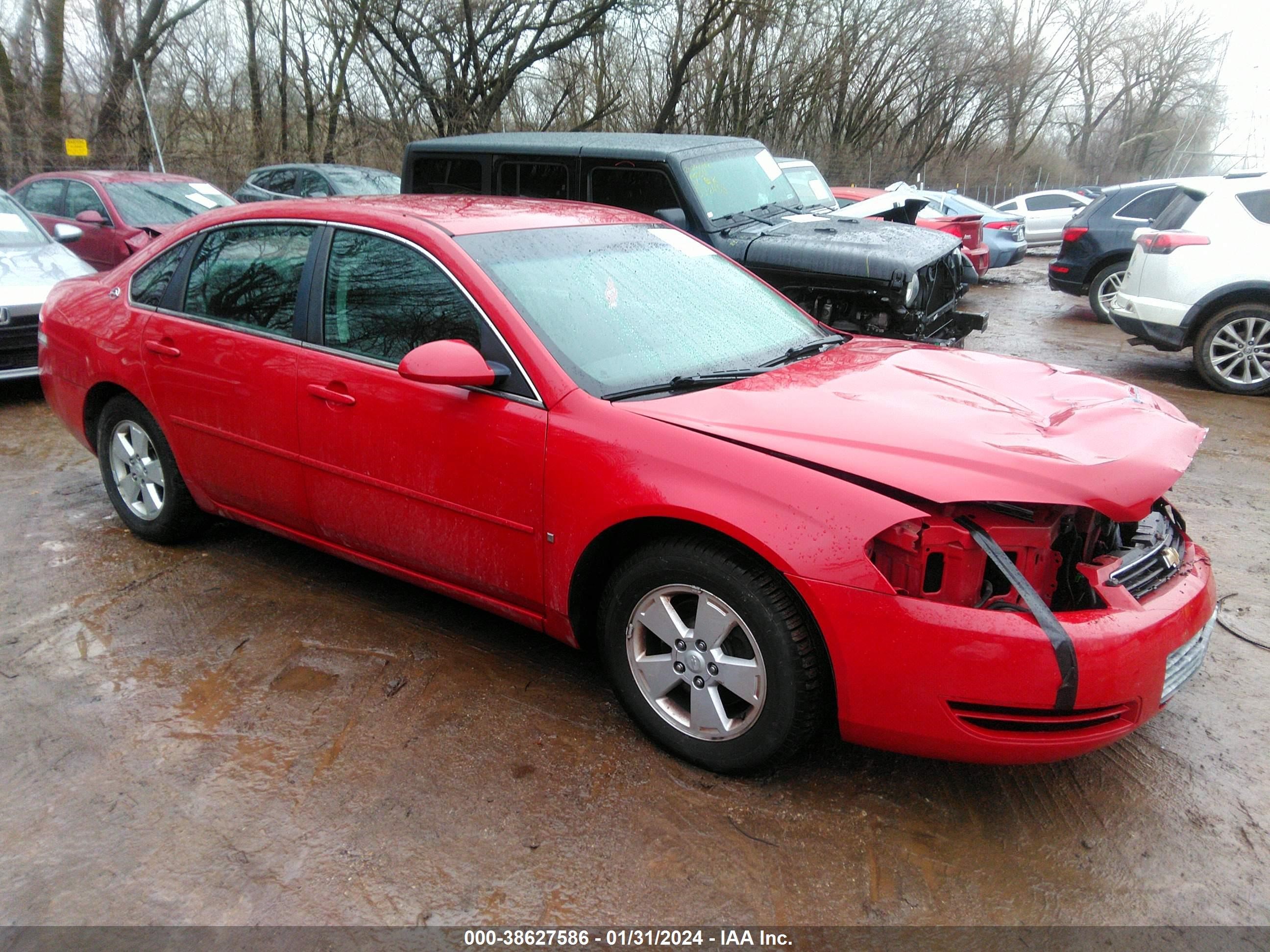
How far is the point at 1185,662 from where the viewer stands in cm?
281

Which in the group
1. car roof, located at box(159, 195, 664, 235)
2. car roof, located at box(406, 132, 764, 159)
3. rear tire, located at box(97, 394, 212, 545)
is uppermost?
Answer: car roof, located at box(406, 132, 764, 159)

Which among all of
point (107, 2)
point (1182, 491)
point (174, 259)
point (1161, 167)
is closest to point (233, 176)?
point (107, 2)

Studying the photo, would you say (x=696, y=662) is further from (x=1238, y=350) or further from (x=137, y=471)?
(x=1238, y=350)

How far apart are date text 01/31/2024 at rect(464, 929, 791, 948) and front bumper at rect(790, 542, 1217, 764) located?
0.61 m

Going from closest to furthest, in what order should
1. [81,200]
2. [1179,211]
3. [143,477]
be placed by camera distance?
[143,477] < [1179,211] < [81,200]

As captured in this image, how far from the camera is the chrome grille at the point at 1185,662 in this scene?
8.94 feet

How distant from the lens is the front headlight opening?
634 centimetres

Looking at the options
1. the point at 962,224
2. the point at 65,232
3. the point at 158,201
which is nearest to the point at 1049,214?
the point at 962,224

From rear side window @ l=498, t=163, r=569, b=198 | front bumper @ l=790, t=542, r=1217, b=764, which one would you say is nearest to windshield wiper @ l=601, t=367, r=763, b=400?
front bumper @ l=790, t=542, r=1217, b=764

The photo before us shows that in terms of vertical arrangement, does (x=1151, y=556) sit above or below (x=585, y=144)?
below

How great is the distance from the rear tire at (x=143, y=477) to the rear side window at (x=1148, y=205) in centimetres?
1078

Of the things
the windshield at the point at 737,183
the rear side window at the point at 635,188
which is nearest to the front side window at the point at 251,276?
the rear side window at the point at 635,188

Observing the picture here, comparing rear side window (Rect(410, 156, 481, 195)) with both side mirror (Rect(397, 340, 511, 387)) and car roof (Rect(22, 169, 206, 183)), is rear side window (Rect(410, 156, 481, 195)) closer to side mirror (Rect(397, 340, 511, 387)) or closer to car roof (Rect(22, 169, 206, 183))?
side mirror (Rect(397, 340, 511, 387))

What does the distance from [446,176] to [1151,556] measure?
627cm
